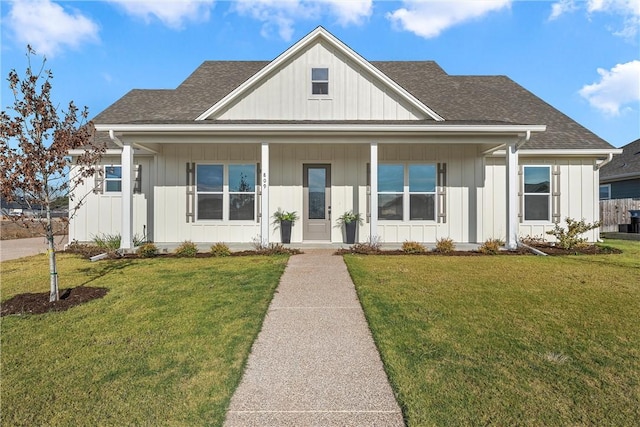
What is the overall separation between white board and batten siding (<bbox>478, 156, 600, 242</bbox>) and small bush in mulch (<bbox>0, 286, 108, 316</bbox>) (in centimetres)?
1037

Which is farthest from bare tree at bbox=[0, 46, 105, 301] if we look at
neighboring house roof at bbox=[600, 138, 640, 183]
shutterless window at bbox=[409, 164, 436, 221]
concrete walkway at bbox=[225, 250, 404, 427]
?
neighboring house roof at bbox=[600, 138, 640, 183]

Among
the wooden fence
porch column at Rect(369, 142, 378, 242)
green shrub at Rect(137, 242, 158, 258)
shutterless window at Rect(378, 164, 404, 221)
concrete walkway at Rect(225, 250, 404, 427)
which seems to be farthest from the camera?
the wooden fence

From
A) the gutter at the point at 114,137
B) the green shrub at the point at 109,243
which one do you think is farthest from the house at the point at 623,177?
the green shrub at the point at 109,243

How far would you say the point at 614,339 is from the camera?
358 cm

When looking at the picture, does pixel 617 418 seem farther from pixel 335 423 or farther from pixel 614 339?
pixel 335 423

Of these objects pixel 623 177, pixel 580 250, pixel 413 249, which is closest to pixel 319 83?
pixel 413 249

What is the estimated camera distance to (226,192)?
10.7m

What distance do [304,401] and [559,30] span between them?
14.6 meters

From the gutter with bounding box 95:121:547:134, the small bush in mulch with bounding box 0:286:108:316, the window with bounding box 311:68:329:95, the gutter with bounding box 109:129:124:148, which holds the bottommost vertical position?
the small bush in mulch with bounding box 0:286:108:316

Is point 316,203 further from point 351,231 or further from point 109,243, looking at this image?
point 109,243

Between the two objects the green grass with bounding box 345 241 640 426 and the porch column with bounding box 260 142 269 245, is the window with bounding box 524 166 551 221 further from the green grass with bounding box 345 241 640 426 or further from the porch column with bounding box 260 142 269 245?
the porch column with bounding box 260 142 269 245

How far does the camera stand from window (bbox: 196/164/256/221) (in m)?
10.7

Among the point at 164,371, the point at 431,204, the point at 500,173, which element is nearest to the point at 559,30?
the point at 500,173

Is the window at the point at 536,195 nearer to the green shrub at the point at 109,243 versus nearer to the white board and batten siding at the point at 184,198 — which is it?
the white board and batten siding at the point at 184,198
